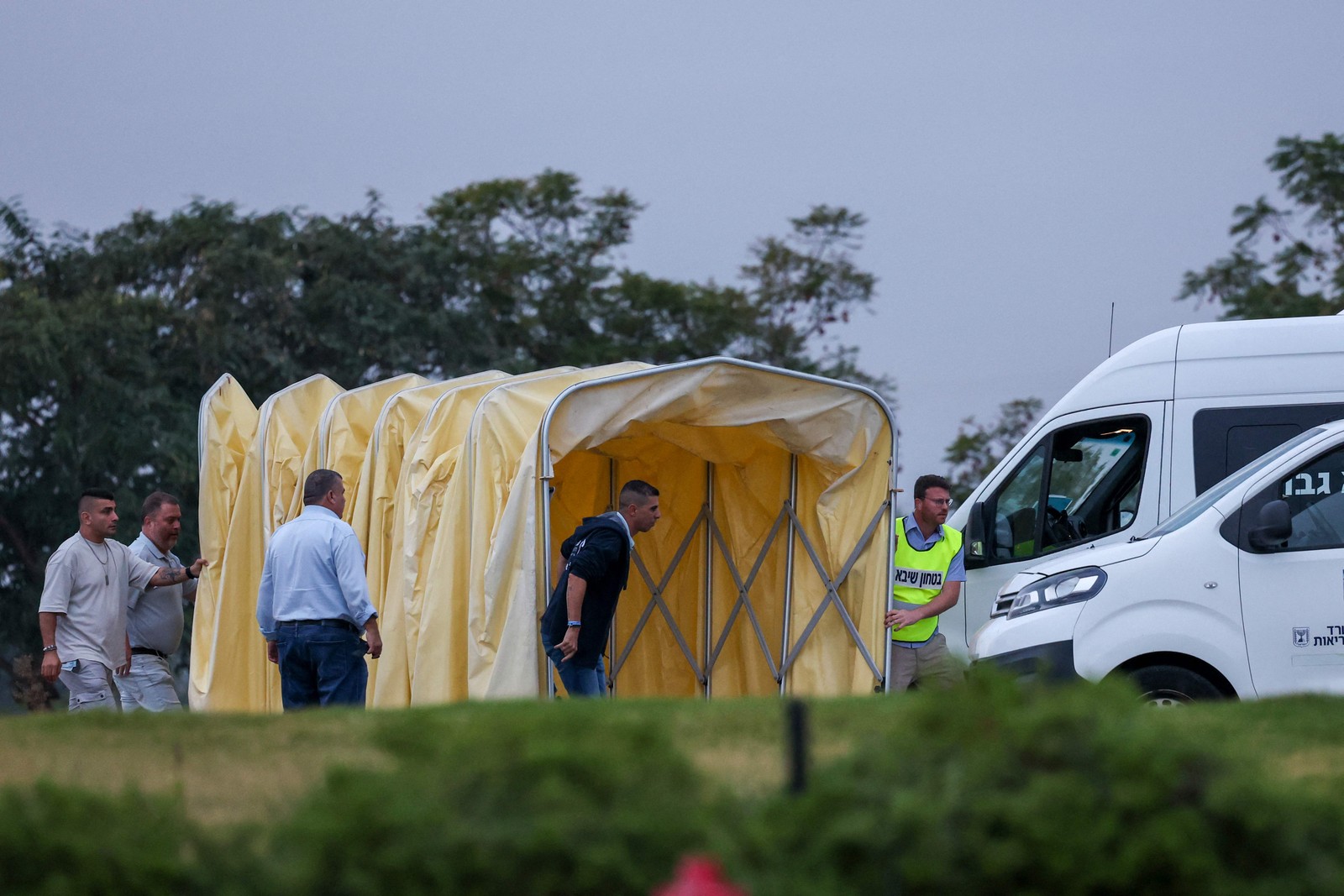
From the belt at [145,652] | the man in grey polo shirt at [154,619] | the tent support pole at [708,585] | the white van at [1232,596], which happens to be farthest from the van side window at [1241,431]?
the belt at [145,652]

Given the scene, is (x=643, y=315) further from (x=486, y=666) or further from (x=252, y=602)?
(x=486, y=666)

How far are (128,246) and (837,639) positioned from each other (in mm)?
14300

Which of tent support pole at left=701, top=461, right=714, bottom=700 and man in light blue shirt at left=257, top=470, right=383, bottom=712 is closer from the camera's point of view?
man in light blue shirt at left=257, top=470, right=383, bottom=712

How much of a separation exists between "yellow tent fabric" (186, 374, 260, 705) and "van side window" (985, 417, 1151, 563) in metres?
5.33

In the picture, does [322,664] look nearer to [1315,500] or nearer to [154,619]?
[154,619]

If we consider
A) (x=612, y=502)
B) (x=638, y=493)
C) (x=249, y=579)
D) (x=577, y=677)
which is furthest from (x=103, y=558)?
(x=612, y=502)

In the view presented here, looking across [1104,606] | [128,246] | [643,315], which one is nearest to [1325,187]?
[643,315]

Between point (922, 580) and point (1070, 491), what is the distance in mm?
1088

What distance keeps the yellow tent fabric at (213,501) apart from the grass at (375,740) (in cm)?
547

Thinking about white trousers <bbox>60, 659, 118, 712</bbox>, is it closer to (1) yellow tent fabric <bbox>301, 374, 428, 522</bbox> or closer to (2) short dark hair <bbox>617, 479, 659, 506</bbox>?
(1) yellow tent fabric <bbox>301, 374, 428, 522</bbox>

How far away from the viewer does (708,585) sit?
1113cm

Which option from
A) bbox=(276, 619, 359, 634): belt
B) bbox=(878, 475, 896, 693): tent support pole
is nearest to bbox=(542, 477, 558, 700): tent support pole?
bbox=(276, 619, 359, 634): belt

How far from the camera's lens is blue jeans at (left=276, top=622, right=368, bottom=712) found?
8070 mm

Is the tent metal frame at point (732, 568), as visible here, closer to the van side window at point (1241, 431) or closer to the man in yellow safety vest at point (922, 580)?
the man in yellow safety vest at point (922, 580)
